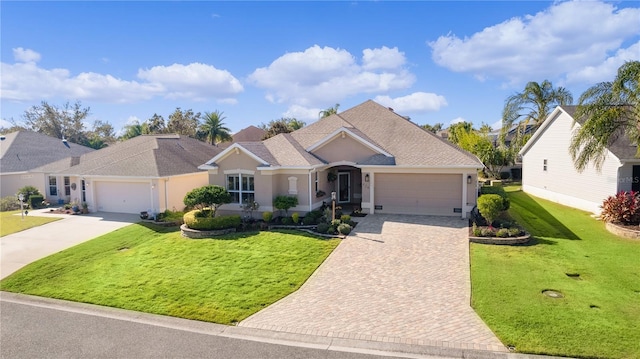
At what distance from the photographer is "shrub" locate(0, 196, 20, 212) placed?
27938 mm

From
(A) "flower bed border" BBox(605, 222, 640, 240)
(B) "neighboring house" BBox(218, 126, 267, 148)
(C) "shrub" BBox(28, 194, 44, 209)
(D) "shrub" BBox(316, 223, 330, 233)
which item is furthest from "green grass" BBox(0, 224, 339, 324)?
(B) "neighboring house" BBox(218, 126, 267, 148)

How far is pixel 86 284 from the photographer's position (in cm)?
1304

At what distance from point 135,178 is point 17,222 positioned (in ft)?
23.9

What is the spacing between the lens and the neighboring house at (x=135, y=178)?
2361 centimetres

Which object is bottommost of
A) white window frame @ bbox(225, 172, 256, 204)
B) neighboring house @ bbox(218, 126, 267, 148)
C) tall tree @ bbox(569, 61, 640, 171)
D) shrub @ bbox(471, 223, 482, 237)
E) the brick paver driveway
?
the brick paver driveway

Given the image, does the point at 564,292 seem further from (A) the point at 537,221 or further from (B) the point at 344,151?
(B) the point at 344,151

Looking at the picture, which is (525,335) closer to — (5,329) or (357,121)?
(5,329)

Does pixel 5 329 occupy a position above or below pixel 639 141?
below

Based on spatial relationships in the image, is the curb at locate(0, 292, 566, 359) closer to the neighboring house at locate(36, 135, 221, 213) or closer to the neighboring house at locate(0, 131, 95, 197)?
the neighboring house at locate(36, 135, 221, 213)

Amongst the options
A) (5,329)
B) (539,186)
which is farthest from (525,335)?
(539,186)

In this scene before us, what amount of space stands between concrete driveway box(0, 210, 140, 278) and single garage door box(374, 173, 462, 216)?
14.5 m

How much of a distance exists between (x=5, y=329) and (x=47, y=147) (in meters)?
31.7

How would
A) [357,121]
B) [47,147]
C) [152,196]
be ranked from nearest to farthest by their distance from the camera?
[152,196], [357,121], [47,147]

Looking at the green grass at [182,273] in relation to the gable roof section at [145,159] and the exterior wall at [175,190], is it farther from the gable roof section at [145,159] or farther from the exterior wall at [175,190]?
the gable roof section at [145,159]
